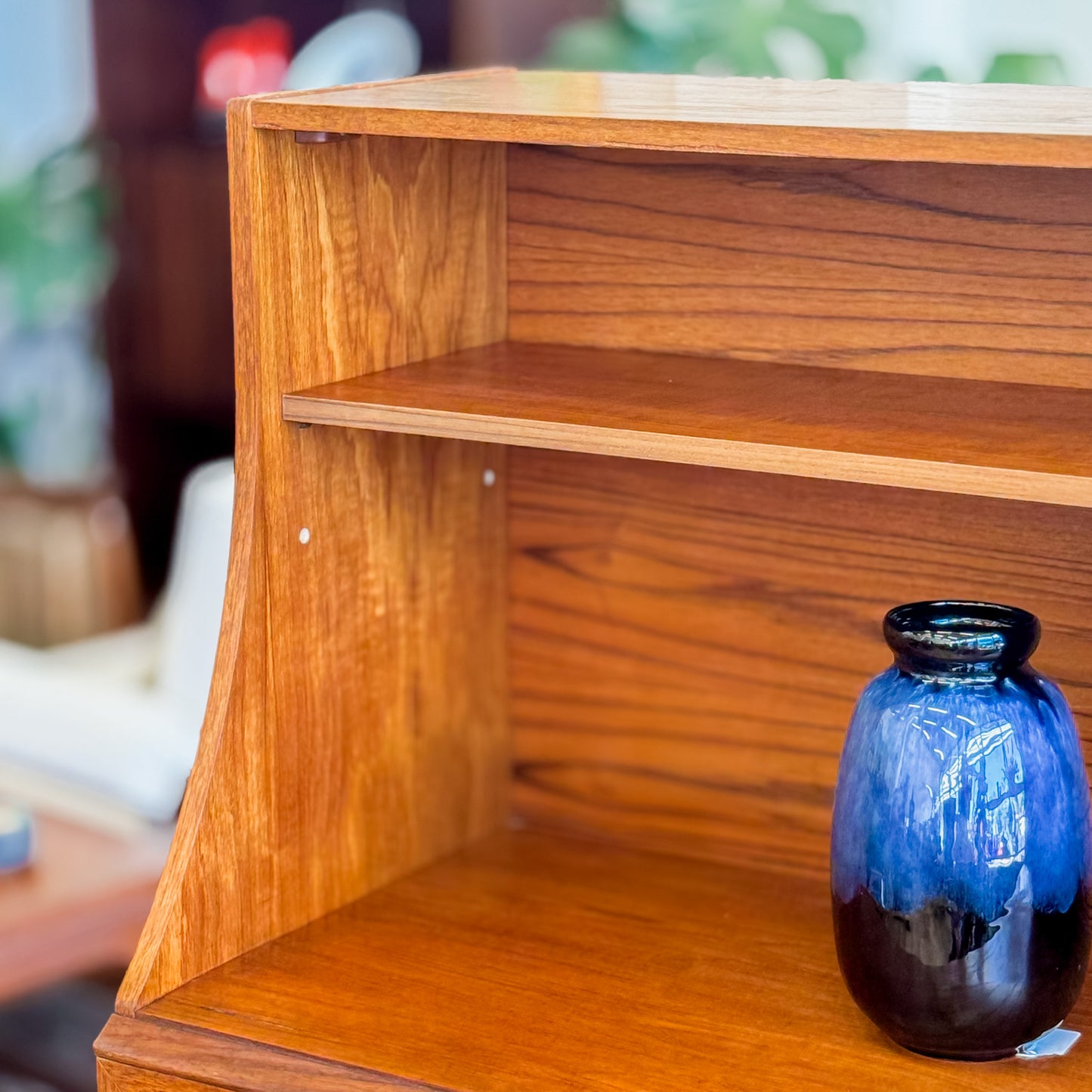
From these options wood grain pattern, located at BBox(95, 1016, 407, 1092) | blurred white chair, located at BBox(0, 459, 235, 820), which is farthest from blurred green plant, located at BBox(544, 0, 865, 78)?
wood grain pattern, located at BBox(95, 1016, 407, 1092)

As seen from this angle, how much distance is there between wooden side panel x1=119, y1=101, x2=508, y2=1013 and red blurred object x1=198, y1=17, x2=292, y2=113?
3120 mm

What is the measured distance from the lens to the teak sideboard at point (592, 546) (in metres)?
1.15

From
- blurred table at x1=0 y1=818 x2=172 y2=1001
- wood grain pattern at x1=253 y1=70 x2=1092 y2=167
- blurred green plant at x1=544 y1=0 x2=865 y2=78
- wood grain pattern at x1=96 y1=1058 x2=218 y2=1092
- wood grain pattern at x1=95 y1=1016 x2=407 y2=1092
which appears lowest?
blurred table at x1=0 y1=818 x2=172 y2=1001

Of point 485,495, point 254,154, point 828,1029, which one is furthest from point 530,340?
point 828,1029

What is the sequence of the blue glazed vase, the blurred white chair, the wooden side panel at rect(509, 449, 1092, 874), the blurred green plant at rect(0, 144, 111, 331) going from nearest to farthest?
the blue glazed vase < the wooden side panel at rect(509, 449, 1092, 874) < the blurred white chair < the blurred green plant at rect(0, 144, 111, 331)

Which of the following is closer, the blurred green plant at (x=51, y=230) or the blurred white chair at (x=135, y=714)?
the blurred white chair at (x=135, y=714)

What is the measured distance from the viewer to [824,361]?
53.8 inches

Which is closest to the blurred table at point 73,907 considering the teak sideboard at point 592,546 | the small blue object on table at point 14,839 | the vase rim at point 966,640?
the small blue object on table at point 14,839

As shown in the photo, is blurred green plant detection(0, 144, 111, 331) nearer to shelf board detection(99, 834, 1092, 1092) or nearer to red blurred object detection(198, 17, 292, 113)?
red blurred object detection(198, 17, 292, 113)

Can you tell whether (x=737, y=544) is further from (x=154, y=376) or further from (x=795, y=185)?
(x=154, y=376)

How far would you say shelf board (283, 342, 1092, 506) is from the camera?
1.05 meters

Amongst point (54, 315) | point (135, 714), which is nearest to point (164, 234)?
point (54, 315)

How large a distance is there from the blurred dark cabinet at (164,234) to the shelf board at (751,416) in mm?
3165

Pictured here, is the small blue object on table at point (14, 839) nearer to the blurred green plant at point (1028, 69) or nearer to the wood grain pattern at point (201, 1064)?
the wood grain pattern at point (201, 1064)
